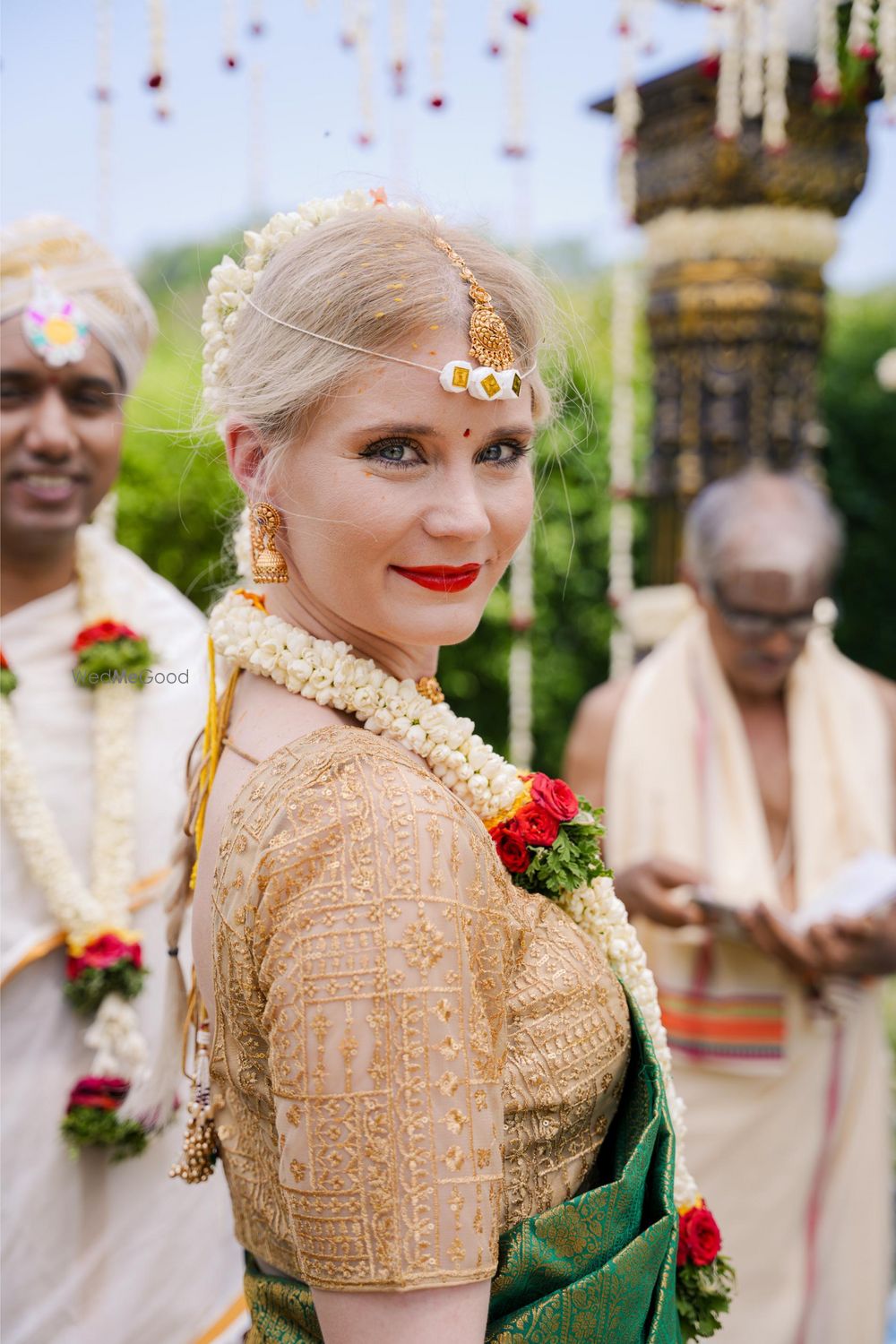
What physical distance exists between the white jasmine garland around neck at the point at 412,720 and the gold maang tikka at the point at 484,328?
14.4 inches

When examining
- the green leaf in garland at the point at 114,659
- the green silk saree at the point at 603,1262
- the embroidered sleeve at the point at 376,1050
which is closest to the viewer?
the embroidered sleeve at the point at 376,1050

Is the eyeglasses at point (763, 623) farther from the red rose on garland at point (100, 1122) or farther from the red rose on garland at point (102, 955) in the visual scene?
the red rose on garland at point (100, 1122)

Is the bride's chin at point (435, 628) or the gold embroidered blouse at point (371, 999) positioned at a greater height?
the bride's chin at point (435, 628)

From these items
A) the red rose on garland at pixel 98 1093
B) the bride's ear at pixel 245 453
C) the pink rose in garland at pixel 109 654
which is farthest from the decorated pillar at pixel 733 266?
the bride's ear at pixel 245 453

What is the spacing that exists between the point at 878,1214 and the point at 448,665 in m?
4.03

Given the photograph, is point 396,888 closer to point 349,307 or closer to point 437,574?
point 437,574

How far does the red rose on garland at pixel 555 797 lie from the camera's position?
1528 millimetres

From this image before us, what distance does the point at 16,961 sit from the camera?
2.42 metres

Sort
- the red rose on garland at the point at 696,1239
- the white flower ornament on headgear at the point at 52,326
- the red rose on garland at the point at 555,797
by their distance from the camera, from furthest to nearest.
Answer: the white flower ornament on headgear at the point at 52,326 < the red rose on garland at the point at 696,1239 < the red rose on garland at the point at 555,797

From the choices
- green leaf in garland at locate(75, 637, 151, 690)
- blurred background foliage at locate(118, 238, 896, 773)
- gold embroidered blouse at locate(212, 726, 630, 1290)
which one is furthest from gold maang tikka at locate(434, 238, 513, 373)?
blurred background foliage at locate(118, 238, 896, 773)

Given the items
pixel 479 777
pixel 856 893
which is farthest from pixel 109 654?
pixel 856 893

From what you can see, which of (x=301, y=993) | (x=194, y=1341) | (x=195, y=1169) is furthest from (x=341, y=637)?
(x=194, y=1341)

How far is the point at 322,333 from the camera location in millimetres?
1345

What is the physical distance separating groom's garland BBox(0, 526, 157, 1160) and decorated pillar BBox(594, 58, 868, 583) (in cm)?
235
